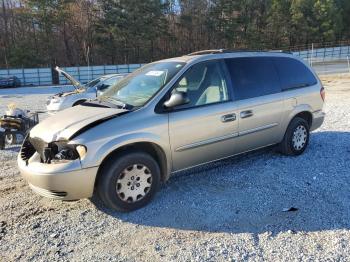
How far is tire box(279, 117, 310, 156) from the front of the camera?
238 inches

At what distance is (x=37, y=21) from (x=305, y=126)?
44.1 metres

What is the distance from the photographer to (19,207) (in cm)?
459

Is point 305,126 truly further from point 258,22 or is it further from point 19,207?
point 258,22

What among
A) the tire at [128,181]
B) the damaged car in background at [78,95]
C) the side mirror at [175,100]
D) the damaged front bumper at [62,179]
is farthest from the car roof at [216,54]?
the damaged car in background at [78,95]

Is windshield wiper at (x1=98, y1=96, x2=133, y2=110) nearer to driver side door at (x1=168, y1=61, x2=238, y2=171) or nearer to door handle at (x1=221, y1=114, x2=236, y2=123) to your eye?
driver side door at (x1=168, y1=61, x2=238, y2=171)

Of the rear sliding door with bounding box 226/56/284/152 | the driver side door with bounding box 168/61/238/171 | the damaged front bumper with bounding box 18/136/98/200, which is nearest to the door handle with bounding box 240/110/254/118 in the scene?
the rear sliding door with bounding box 226/56/284/152

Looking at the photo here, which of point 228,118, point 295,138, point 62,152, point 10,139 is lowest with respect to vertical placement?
point 10,139

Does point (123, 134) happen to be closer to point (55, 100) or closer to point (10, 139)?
point (10, 139)

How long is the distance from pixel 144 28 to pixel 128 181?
4351cm

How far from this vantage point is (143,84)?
16.2 ft

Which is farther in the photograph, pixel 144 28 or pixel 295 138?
pixel 144 28

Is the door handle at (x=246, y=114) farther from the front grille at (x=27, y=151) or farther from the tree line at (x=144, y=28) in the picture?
the tree line at (x=144, y=28)

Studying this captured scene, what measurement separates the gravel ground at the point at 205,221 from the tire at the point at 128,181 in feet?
0.49

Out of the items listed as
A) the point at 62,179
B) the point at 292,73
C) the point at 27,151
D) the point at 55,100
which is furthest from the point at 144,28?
the point at 62,179
